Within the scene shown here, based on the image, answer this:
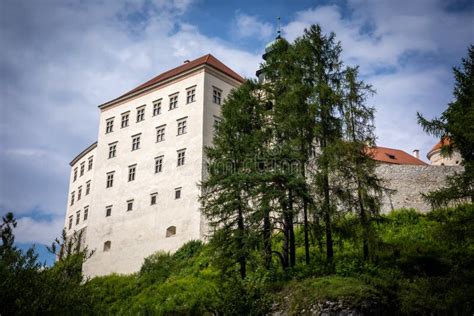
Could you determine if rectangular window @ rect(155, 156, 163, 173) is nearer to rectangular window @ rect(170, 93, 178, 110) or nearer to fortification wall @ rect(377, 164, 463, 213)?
rectangular window @ rect(170, 93, 178, 110)

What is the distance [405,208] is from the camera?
3023cm

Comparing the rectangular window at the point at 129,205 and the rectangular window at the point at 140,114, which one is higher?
the rectangular window at the point at 140,114

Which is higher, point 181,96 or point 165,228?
point 181,96

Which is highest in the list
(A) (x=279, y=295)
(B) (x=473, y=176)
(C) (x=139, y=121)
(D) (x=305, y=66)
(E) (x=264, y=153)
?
(C) (x=139, y=121)

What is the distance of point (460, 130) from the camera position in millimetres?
18203

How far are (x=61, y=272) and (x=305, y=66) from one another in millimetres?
14278

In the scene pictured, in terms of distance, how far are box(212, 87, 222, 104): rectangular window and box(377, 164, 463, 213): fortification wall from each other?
13.7 meters

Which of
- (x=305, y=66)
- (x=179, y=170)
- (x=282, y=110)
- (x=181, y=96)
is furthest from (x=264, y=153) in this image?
(x=181, y=96)

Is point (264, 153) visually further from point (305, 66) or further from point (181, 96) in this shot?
point (181, 96)

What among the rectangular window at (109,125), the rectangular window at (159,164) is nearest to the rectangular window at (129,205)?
the rectangular window at (159,164)

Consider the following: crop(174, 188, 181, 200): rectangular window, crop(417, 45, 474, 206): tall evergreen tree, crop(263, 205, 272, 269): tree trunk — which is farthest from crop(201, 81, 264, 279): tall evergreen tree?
crop(174, 188, 181, 200): rectangular window

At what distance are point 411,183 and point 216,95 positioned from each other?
16060 millimetres

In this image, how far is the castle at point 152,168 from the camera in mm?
36000

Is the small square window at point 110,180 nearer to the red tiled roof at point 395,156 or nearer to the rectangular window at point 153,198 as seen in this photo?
the rectangular window at point 153,198
